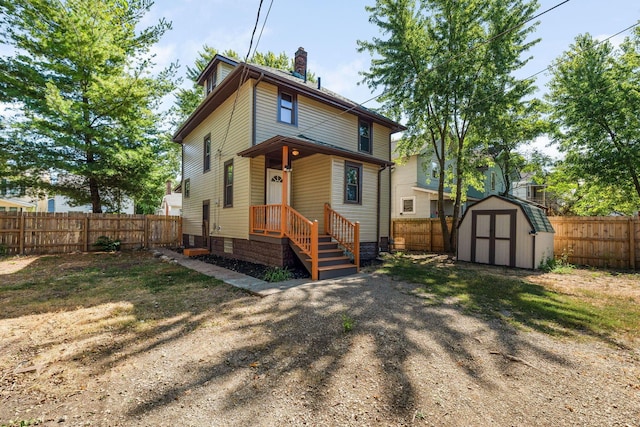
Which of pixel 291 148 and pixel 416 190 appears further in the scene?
pixel 416 190

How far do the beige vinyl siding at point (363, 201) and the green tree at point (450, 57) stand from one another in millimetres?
4100

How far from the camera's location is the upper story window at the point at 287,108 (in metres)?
9.65

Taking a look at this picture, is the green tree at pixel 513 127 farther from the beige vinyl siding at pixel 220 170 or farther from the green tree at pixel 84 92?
the green tree at pixel 84 92

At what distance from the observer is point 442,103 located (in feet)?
38.7

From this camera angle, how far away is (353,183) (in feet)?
31.8

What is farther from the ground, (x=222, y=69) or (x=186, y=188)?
(x=222, y=69)

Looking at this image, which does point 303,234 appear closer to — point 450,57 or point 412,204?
point 450,57

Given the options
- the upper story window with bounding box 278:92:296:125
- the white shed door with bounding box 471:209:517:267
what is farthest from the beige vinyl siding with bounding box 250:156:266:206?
the white shed door with bounding box 471:209:517:267

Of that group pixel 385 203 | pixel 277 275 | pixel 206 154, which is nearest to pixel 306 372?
pixel 277 275

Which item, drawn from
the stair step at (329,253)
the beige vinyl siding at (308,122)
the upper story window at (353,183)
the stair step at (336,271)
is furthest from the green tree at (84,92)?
the stair step at (336,271)

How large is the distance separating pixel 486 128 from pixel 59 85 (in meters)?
19.0

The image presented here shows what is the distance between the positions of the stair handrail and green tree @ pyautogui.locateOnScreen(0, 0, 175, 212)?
1008 centimetres

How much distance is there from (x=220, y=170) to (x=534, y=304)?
10.5 metres

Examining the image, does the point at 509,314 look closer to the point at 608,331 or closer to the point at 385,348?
the point at 608,331
